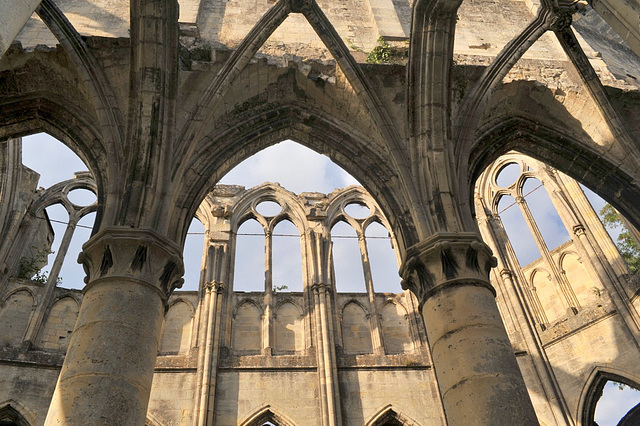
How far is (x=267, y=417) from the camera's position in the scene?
917cm

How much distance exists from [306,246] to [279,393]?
3263mm

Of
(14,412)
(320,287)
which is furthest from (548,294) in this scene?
(14,412)

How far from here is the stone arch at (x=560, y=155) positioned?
7.24 m

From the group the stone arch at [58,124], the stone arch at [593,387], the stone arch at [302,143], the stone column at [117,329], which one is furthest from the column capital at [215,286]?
the stone arch at [593,387]

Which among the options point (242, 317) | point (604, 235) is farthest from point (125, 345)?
point (604, 235)

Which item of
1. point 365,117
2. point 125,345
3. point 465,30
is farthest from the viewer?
point 465,30

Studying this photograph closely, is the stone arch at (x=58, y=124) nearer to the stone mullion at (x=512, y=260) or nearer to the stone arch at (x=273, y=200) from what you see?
the stone arch at (x=273, y=200)

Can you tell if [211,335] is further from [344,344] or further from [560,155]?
[560,155]

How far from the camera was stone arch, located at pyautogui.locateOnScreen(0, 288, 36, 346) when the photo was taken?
31.2 feet

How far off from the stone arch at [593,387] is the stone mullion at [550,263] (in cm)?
126

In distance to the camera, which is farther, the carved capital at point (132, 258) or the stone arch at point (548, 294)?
the stone arch at point (548, 294)

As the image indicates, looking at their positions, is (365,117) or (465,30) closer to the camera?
(365,117)

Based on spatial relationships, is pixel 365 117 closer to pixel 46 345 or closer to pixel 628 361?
pixel 628 361

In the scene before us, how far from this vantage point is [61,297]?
10320 mm
